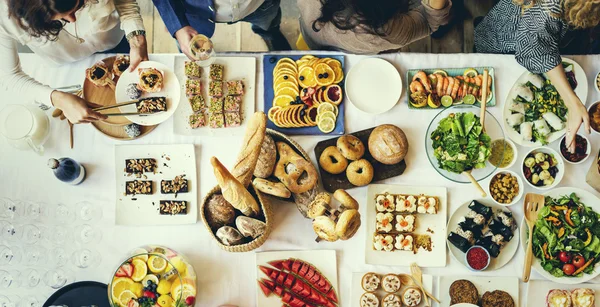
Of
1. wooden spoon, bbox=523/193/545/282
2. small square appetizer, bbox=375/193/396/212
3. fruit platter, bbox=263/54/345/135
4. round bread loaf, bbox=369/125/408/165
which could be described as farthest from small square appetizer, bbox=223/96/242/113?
wooden spoon, bbox=523/193/545/282

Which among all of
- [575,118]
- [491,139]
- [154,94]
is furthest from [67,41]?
[575,118]

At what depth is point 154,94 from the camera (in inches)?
77.4

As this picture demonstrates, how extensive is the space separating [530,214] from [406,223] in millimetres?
499

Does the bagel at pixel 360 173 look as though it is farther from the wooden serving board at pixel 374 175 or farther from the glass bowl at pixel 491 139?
the glass bowl at pixel 491 139

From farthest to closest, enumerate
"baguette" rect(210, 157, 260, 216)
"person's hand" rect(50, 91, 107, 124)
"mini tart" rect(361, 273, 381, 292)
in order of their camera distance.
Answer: "mini tart" rect(361, 273, 381, 292) < "person's hand" rect(50, 91, 107, 124) < "baguette" rect(210, 157, 260, 216)

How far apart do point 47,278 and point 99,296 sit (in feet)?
0.78

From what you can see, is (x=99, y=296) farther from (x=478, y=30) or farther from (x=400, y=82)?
(x=478, y=30)

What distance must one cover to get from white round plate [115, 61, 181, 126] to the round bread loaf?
2.80 ft

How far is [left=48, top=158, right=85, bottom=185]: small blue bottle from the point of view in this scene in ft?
6.26

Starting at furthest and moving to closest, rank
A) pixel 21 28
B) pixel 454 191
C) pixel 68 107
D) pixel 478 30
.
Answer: pixel 478 30 < pixel 454 191 < pixel 68 107 < pixel 21 28

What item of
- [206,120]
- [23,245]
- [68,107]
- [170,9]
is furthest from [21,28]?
[23,245]

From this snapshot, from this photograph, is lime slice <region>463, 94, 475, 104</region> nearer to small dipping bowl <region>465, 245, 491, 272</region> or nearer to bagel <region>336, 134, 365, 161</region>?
bagel <region>336, 134, 365, 161</region>

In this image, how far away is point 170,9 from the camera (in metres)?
1.96

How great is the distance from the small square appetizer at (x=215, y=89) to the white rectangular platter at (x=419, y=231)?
2.52ft
